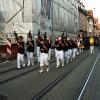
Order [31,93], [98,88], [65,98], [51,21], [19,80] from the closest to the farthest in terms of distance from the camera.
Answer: [65,98]
[31,93]
[98,88]
[19,80]
[51,21]

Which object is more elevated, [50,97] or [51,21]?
[51,21]

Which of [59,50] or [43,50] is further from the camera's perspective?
[59,50]

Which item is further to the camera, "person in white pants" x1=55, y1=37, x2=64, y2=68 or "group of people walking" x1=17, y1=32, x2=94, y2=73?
"person in white pants" x1=55, y1=37, x2=64, y2=68

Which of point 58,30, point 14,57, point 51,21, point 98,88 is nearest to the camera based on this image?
point 98,88

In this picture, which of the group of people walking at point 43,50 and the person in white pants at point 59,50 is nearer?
the group of people walking at point 43,50

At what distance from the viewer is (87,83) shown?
15055 millimetres

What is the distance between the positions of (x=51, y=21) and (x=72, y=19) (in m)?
21.0

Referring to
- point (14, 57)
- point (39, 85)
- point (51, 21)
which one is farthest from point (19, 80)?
point (51, 21)

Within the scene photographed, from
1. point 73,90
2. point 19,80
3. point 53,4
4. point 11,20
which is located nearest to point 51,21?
point 53,4

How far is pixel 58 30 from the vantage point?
4900 cm

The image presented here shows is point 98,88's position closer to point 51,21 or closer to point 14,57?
point 14,57

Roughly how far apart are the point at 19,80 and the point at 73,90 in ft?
11.8

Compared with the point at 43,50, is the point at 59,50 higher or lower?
lower

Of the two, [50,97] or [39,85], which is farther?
[39,85]
